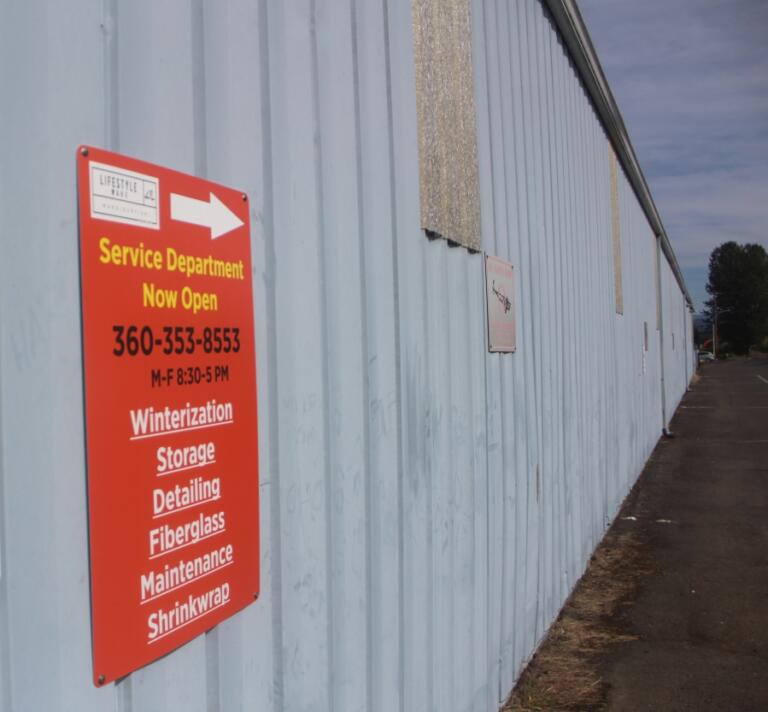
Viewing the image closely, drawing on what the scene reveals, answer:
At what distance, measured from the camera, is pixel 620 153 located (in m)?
12.2

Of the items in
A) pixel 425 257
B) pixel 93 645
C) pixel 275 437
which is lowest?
pixel 93 645

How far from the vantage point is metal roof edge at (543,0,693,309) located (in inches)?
270

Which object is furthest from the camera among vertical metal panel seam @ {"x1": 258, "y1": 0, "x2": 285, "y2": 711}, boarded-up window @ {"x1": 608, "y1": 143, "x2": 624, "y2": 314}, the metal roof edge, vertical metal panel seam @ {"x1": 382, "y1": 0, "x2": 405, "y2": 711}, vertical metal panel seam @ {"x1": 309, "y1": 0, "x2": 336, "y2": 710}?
boarded-up window @ {"x1": 608, "y1": 143, "x2": 624, "y2": 314}

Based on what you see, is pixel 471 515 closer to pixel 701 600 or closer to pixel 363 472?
pixel 363 472

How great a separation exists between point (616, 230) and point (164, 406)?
10098 mm

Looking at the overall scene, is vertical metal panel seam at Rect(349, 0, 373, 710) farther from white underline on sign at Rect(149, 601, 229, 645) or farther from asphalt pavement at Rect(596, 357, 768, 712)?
asphalt pavement at Rect(596, 357, 768, 712)

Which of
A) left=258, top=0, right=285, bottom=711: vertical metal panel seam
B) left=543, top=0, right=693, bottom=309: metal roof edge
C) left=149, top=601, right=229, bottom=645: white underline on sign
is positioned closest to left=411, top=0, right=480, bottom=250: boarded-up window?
left=258, top=0, right=285, bottom=711: vertical metal panel seam

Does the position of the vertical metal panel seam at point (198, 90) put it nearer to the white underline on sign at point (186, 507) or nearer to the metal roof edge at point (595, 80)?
the white underline on sign at point (186, 507)

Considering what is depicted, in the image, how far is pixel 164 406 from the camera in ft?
6.22

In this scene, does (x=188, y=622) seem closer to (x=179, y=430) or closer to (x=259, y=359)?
(x=179, y=430)

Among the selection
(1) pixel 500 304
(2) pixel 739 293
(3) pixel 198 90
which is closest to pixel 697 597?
(1) pixel 500 304

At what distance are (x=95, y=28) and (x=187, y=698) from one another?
4.94 ft

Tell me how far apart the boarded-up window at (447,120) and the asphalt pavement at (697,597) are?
285cm

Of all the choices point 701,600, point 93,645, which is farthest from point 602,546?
point 93,645
